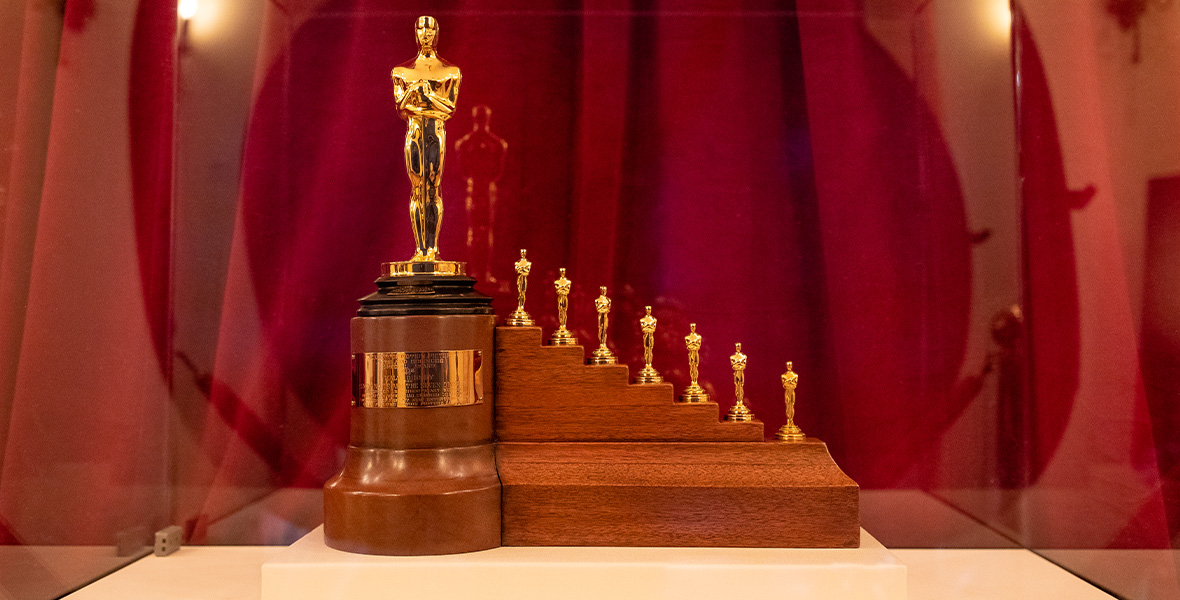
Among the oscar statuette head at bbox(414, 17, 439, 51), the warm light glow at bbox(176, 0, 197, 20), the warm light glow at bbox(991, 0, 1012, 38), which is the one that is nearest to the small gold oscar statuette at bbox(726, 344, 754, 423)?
the oscar statuette head at bbox(414, 17, 439, 51)

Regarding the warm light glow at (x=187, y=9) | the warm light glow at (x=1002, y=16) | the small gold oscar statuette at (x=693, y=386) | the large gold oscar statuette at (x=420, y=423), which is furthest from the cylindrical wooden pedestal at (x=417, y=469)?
the warm light glow at (x=1002, y=16)

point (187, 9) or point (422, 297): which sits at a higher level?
point (187, 9)

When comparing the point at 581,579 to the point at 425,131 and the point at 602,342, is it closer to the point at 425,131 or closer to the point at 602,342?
the point at 602,342

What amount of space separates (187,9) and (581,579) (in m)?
1.80

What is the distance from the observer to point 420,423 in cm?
178

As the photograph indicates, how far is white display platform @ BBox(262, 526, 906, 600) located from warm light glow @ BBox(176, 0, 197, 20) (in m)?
1.52

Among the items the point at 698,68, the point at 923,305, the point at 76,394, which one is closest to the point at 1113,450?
the point at 923,305

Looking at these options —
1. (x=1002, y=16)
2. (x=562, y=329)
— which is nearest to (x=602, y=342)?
(x=562, y=329)

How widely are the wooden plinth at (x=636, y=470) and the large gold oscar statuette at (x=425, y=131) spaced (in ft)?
0.85

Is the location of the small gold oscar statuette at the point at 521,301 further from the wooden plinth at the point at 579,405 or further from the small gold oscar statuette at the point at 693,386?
the small gold oscar statuette at the point at 693,386

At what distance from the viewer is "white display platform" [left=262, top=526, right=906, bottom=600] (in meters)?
1.62

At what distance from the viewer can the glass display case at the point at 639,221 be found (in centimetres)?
228

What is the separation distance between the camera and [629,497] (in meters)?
1.78

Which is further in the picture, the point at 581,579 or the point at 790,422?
the point at 790,422
